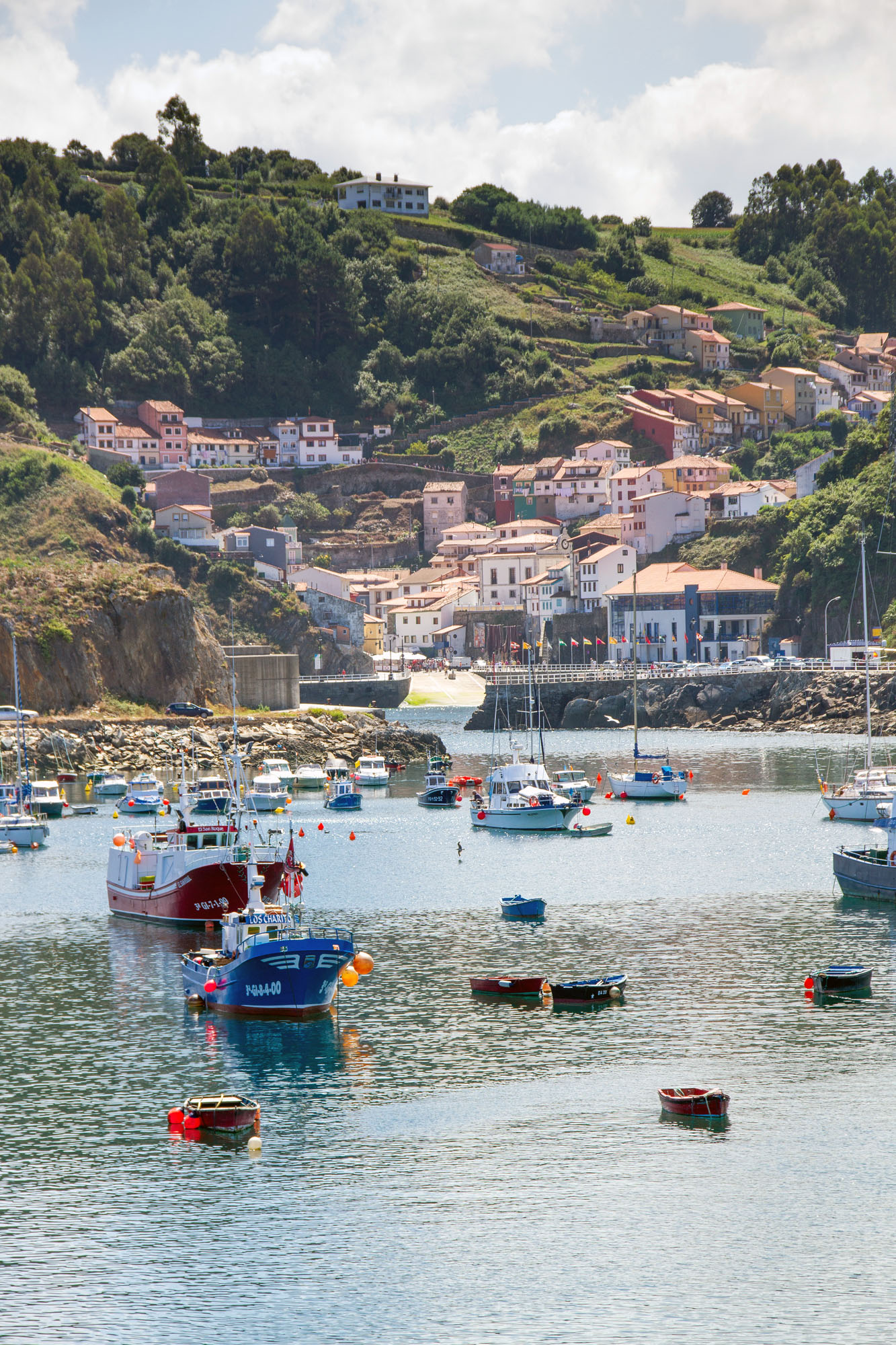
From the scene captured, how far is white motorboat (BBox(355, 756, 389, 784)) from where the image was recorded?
98125mm

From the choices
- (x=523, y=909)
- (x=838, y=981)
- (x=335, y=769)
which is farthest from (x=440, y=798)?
(x=838, y=981)

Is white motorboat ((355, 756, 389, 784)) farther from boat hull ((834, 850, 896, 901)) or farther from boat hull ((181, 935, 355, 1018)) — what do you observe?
boat hull ((181, 935, 355, 1018))

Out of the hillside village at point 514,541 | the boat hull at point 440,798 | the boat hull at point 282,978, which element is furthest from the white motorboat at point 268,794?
the hillside village at point 514,541

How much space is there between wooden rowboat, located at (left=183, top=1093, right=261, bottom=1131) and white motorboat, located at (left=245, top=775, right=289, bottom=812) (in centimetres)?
5369

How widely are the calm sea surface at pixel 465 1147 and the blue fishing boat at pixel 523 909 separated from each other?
92 centimetres

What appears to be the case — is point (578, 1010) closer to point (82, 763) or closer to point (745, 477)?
point (82, 763)

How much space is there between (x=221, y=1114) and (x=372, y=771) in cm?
6858

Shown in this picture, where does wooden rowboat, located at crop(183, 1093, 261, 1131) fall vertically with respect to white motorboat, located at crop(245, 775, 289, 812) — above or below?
below

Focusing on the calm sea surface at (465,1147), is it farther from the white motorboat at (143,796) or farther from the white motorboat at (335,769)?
the white motorboat at (335,769)

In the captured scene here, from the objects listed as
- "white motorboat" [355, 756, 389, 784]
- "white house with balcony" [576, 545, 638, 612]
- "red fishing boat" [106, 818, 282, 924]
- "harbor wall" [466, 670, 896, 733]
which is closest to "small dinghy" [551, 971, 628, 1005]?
"red fishing boat" [106, 818, 282, 924]

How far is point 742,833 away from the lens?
71188mm

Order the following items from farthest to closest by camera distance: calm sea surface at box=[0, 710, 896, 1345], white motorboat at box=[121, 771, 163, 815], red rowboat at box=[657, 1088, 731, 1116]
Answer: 1. white motorboat at box=[121, 771, 163, 815]
2. red rowboat at box=[657, 1088, 731, 1116]
3. calm sea surface at box=[0, 710, 896, 1345]

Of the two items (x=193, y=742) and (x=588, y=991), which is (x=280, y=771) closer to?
(x=193, y=742)

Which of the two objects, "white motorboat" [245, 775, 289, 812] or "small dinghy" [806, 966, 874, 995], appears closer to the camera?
"small dinghy" [806, 966, 874, 995]
